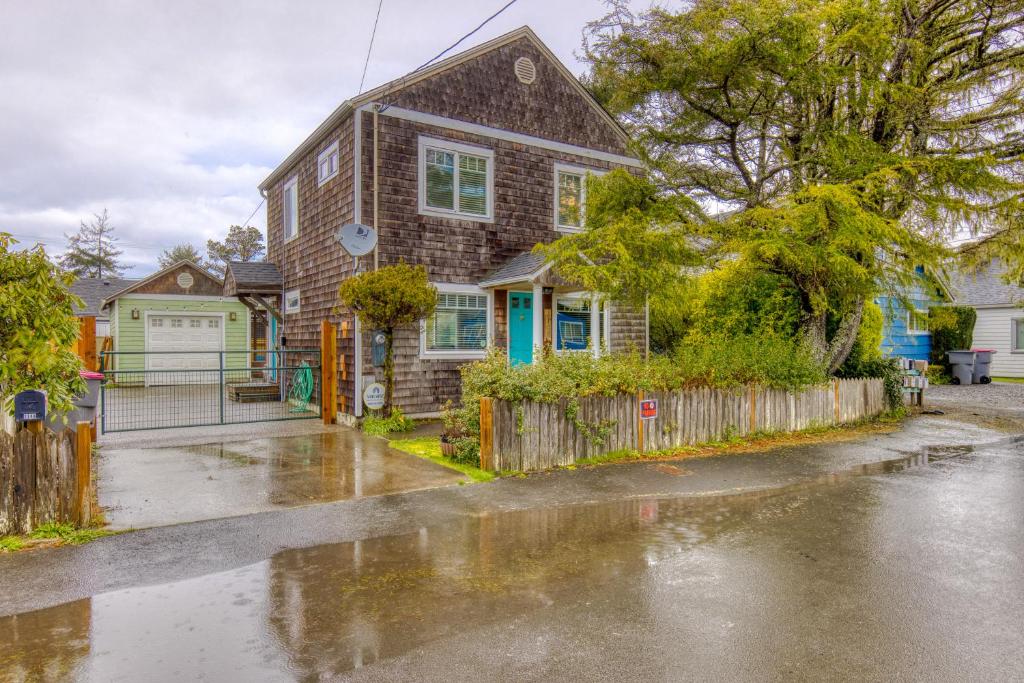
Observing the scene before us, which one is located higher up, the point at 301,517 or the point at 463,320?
the point at 463,320

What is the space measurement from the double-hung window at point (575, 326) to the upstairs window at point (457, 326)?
1973 millimetres

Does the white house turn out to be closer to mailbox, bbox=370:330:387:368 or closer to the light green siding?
mailbox, bbox=370:330:387:368

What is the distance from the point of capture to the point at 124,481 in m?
7.29

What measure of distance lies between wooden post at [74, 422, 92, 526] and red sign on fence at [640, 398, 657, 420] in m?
6.74

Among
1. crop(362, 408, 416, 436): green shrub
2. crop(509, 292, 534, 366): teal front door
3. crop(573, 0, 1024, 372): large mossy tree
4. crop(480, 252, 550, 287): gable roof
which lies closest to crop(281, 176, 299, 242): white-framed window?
crop(480, 252, 550, 287): gable roof

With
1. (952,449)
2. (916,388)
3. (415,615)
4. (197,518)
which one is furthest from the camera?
(916,388)

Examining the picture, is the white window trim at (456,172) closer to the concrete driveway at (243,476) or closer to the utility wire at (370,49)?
the utility wire at (370,49)

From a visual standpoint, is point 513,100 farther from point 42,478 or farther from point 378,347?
point 42,478

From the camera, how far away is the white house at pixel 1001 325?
23609 millimetres

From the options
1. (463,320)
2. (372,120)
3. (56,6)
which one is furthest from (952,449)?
(56,6)

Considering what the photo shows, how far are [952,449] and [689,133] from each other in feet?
23.2

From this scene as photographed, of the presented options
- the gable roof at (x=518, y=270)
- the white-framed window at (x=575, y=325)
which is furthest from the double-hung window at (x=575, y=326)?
the gable roof at (x=518, y=270)

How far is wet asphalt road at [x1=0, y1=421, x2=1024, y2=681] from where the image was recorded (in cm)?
327

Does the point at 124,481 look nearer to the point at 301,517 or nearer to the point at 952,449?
the point at 301,517
